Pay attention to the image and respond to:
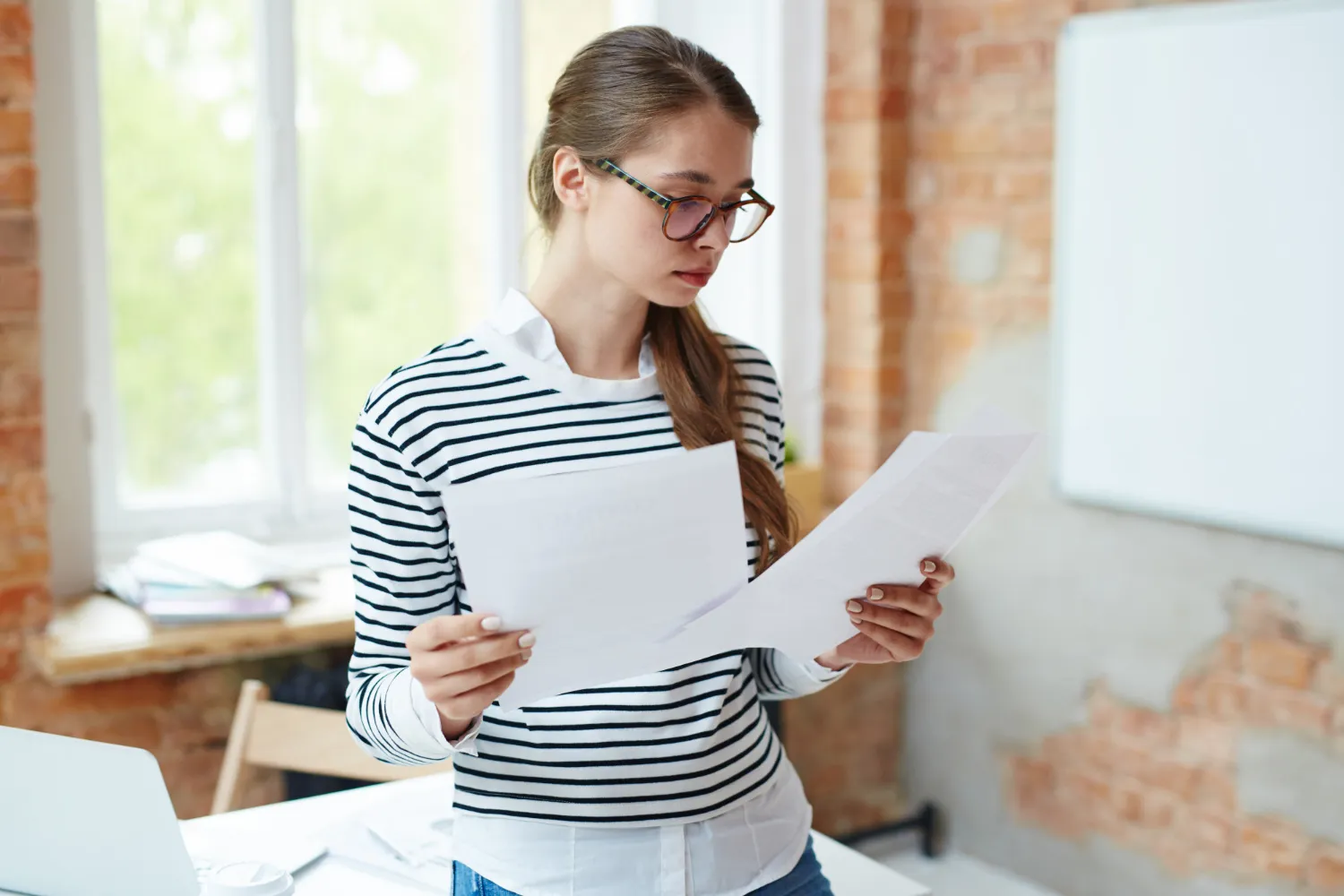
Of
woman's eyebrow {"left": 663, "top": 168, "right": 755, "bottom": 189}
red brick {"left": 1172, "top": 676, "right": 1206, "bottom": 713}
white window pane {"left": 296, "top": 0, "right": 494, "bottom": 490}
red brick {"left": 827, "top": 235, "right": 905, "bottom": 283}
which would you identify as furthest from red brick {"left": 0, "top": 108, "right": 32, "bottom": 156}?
red brick {"left": 1172, "top": 676, "right": 1206, "bottom": 713}

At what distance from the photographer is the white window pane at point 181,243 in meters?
2.45

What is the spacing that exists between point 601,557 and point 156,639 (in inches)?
59.3

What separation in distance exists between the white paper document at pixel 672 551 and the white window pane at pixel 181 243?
1.79m

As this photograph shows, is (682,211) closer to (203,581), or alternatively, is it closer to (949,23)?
(203,581)

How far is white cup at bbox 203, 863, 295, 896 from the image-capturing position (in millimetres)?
1222

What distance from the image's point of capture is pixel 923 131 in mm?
2967

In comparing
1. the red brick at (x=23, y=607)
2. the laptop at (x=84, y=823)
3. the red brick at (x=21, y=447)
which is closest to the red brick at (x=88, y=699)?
the red brick at (x=23, y=607)

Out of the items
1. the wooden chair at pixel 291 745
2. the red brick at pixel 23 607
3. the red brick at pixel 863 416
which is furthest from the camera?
the red brick at pixel 863 416

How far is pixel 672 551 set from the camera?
100 centimetres

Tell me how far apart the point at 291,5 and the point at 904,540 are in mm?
1990

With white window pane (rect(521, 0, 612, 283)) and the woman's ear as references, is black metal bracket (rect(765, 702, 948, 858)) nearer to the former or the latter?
white window pane (rect(521, 0, 612, 283))

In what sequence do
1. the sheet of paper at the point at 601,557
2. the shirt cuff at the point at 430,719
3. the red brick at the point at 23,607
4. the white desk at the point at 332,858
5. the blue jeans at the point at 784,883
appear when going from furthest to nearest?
1. the red brick at the point at 23,607
2. the white desk at the point at 332,858
3. the blue jeans at the point at 784,883
4. the shirt cuff at the point at 430,719
5. the sheet of paper at the point at 601,557

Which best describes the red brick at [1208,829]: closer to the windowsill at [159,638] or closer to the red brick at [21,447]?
the windowsill at [159,638]

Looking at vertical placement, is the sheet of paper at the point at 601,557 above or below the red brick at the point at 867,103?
below
